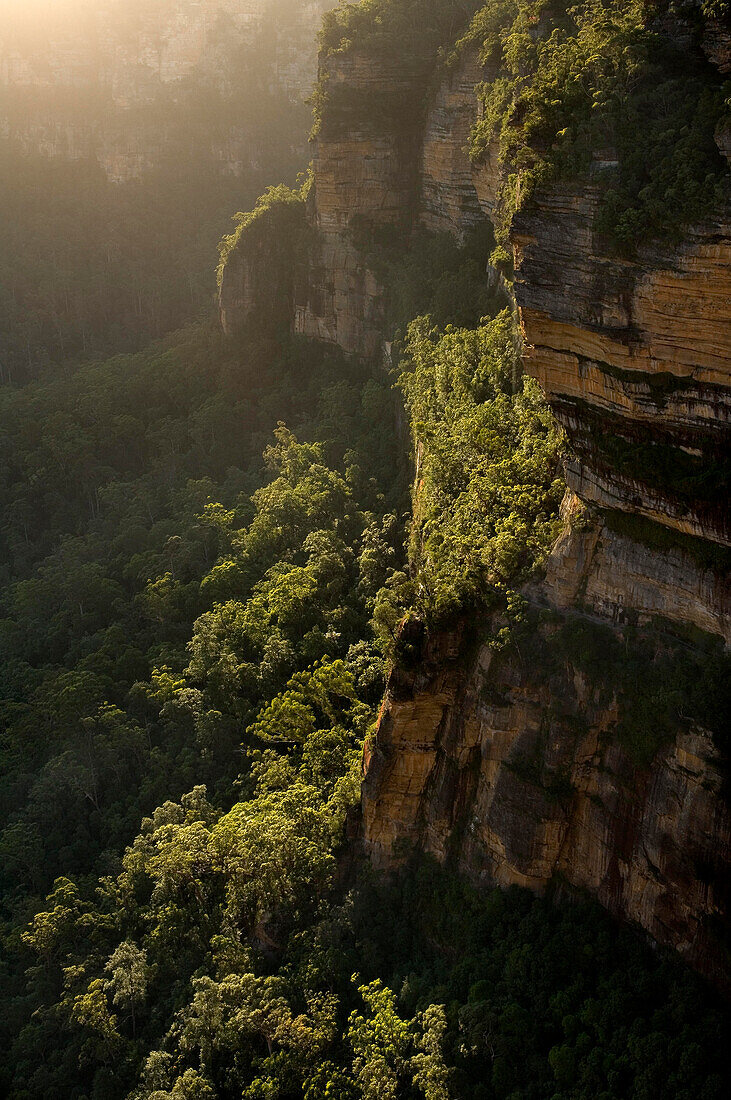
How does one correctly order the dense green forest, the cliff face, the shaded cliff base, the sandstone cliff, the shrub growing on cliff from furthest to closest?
the sandstone cliff < the shrub growing on cliff < the dense green forest < the shaded cliff base < the cliff face

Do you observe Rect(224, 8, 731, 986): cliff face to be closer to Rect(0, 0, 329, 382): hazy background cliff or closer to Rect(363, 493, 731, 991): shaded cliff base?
Rect(363, 493, 731, 991): shaded cliff base

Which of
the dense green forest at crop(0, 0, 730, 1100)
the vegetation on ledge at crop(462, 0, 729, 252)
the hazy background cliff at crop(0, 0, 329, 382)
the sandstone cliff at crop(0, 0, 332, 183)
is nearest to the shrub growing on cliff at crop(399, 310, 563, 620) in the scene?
the dense green forest at crop(0, 0, 730, 1100)

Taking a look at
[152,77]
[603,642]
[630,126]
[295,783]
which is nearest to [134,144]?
[152,77]

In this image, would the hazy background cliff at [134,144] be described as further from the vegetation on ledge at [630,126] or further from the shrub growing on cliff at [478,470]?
the vegetation on ledge at [630,126]

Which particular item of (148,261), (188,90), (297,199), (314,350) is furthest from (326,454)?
(188,90)

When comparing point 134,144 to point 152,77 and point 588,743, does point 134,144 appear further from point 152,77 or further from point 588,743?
point 588,743

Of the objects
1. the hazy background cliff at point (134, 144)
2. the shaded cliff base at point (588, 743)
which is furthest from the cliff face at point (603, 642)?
the hazy background cliff at point (134, 144)

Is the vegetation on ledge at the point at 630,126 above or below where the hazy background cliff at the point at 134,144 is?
above
